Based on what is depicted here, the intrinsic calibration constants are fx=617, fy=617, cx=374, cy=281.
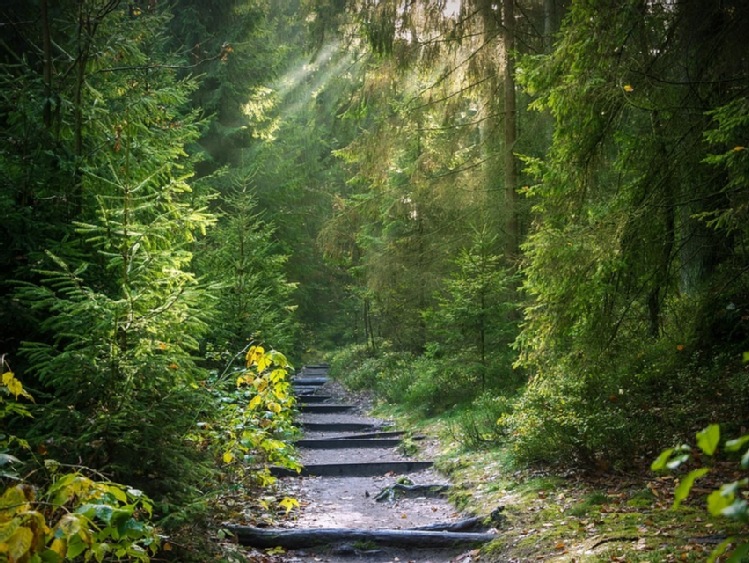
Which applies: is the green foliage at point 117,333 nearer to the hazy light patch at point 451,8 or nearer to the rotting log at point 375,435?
the rotting log at point 375,435

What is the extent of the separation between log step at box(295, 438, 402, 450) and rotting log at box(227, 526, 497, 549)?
557 cm

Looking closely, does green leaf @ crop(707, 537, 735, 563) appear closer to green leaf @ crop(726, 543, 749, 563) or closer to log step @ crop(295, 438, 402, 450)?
green leaf @ crop(726, 543, 749, 563)

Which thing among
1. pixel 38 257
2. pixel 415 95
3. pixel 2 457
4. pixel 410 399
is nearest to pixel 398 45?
pixel 415 95

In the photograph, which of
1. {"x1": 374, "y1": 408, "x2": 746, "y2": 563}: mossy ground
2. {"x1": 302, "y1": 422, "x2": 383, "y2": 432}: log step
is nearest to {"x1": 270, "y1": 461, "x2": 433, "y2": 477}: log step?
{"x1": 374, "y1": 408, "x2": 746, "y2": 563}: mossy ground

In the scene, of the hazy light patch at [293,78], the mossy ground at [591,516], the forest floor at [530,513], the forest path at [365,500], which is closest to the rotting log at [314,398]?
the forest path at [365,500]

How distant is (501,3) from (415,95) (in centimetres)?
240

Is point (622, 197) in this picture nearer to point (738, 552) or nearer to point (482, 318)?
point (482, 318)

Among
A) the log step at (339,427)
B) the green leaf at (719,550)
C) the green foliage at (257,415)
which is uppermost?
the green leaf at (719,550)

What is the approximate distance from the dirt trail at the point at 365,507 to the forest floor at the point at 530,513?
0.5 inches

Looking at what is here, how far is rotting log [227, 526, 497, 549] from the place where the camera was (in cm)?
609

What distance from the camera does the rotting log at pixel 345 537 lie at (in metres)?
6.09

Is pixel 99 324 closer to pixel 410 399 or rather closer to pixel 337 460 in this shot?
pixel 337 460

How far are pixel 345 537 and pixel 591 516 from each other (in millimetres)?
2402

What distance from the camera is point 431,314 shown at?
12.9 meters
